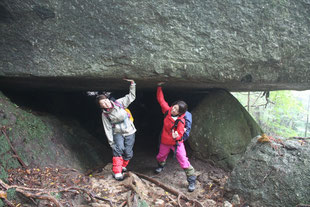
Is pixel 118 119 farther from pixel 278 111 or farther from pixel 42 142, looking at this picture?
pixel 278 111

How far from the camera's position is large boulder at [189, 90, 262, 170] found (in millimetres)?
5986

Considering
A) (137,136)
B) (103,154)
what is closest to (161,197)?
(103,154)

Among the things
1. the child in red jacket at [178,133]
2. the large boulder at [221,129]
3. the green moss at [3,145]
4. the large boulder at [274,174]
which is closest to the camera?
the green moss at [3,145]

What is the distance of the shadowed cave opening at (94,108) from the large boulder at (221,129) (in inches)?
21.0

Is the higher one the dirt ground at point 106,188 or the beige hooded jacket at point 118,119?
the beige hooded jacket at point 118,119

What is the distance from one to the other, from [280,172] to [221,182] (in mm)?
1546

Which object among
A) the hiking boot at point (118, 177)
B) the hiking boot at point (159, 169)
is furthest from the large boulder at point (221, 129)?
the hiking boot at point (118, 177)

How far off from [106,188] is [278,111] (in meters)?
12.7

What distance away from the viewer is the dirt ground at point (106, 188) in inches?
114

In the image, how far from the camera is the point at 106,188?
3951 millimetres

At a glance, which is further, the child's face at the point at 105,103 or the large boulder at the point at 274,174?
the child's face at the point at 105,103

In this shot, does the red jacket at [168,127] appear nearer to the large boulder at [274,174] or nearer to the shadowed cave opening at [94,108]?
the large boulder at [274,174]

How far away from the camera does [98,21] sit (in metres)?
3.89

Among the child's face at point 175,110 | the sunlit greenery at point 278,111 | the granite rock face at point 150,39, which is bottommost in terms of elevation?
the sunlit greenery at point 278,111
